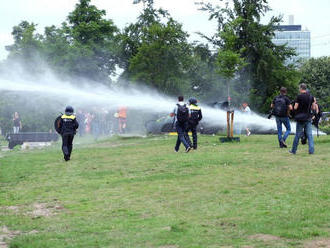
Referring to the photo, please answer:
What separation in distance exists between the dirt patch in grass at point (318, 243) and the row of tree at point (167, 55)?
2434 centimetres

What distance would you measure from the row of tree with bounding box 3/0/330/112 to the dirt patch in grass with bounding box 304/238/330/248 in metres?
24.3

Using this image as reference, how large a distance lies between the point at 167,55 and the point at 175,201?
2628 centimetres

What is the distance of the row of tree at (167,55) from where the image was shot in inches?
1453

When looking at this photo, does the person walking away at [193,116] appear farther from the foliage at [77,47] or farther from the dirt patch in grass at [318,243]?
the foliage at [77,47]

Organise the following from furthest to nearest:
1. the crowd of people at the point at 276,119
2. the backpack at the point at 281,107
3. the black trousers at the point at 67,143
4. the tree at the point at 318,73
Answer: the tree at the point at 318,73
the black trousers at the point at 67,143
the backpack at the point at 281,107
the crowd of people at the point at 276,119

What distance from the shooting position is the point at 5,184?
15148 millimetres

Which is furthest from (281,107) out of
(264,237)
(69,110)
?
(264,237)

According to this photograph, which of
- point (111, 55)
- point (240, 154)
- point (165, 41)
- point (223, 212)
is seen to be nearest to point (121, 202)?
point (223, 212)

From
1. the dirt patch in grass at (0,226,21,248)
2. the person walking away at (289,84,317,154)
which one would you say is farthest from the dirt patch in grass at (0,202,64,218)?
the person walking away at (289,84,317,154)

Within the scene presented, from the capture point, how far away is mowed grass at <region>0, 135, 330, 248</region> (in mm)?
8180

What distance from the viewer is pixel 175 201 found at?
1102 cm

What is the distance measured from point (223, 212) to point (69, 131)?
1170 centimetres

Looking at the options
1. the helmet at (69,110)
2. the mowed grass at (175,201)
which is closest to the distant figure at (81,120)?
the helmet at (69,110)

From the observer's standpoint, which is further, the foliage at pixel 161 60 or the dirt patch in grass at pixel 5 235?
the foliage at pixel 161 60
